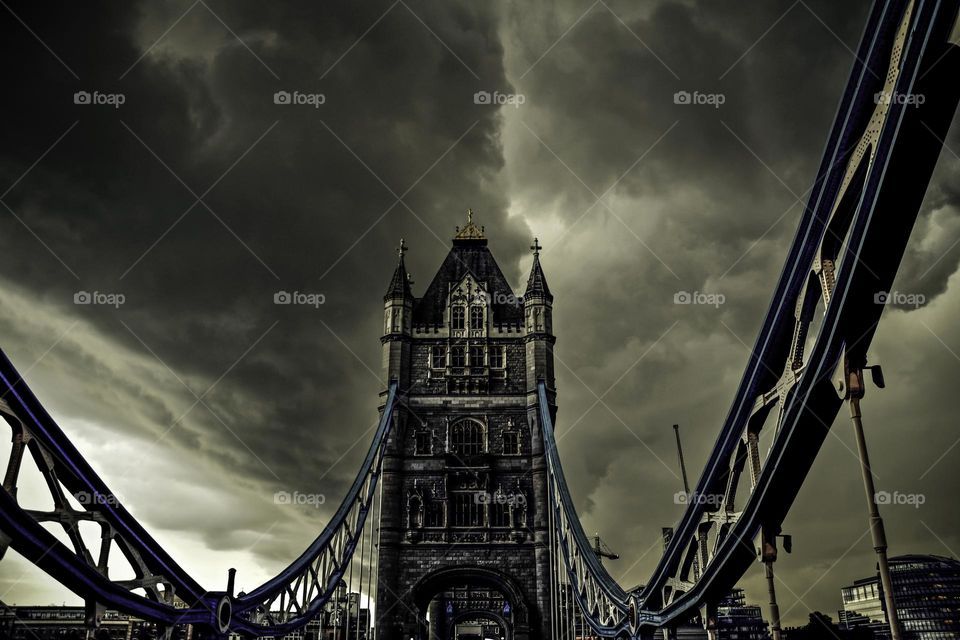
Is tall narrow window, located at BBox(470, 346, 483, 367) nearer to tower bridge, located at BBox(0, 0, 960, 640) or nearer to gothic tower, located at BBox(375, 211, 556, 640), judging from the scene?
gothic tower, located at BBox(375, 211, 556, 640)

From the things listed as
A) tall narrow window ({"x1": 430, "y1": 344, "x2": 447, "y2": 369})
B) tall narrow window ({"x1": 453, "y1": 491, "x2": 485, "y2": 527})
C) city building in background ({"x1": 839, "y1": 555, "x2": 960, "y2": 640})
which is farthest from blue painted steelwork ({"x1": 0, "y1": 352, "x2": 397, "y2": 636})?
city building in background ({"x1": 839, "y1": 555, "x2": 960, "y2": 640})

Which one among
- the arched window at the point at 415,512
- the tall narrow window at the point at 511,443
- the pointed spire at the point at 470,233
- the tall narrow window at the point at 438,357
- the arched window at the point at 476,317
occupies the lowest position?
the arched window at the point at 415,512

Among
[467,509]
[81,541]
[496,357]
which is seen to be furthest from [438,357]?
[81,541]

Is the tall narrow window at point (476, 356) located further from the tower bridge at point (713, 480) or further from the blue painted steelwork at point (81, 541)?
the blue painted steelwork at point (81, 541)

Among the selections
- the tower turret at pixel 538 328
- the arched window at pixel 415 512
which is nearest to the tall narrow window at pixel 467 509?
the arched window at pixel 415 512

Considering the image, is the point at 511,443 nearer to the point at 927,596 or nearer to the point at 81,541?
the point at 81,541

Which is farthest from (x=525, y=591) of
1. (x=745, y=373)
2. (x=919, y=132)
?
(x=919, y=132)
